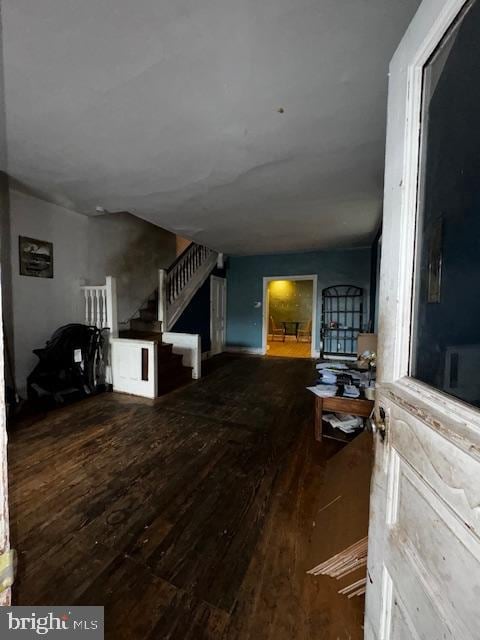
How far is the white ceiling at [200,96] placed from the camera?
1.21m

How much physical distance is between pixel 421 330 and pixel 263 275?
6.08 meters

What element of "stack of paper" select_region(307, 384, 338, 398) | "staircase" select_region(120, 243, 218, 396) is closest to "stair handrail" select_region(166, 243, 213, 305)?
"staircase" select_region(120, 243, 218, 396)

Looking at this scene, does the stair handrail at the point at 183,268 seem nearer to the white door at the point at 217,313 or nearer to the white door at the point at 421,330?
the white door at the point at 217,313

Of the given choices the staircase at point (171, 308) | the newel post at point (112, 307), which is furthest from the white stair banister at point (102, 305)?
the staircase at point (171, 308)

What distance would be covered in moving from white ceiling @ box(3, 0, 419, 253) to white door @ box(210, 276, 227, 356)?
346 centimetres

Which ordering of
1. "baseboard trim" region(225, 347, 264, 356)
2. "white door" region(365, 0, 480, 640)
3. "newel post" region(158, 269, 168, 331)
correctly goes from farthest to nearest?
"baseboard trim" region(225, 347, 264, 356), "newel post" region(158, 269, 168, 331), "white door" region(365, 0, 480, 640)

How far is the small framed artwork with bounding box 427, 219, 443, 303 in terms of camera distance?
2.51 ft

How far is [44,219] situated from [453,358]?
Result: 436 centimetres

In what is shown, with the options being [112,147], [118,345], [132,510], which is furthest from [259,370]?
[112,147]

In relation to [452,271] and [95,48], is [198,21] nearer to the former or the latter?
[95,48]

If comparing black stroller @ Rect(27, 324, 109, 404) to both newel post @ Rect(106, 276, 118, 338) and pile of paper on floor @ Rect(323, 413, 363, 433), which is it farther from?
pile of paper on floor @ Rect(323, 413, 363, 433)

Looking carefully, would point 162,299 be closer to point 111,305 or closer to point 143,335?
point 143,335

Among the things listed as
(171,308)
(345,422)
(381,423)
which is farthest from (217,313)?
(381,423)

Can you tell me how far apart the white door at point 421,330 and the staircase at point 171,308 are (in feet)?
10.5
